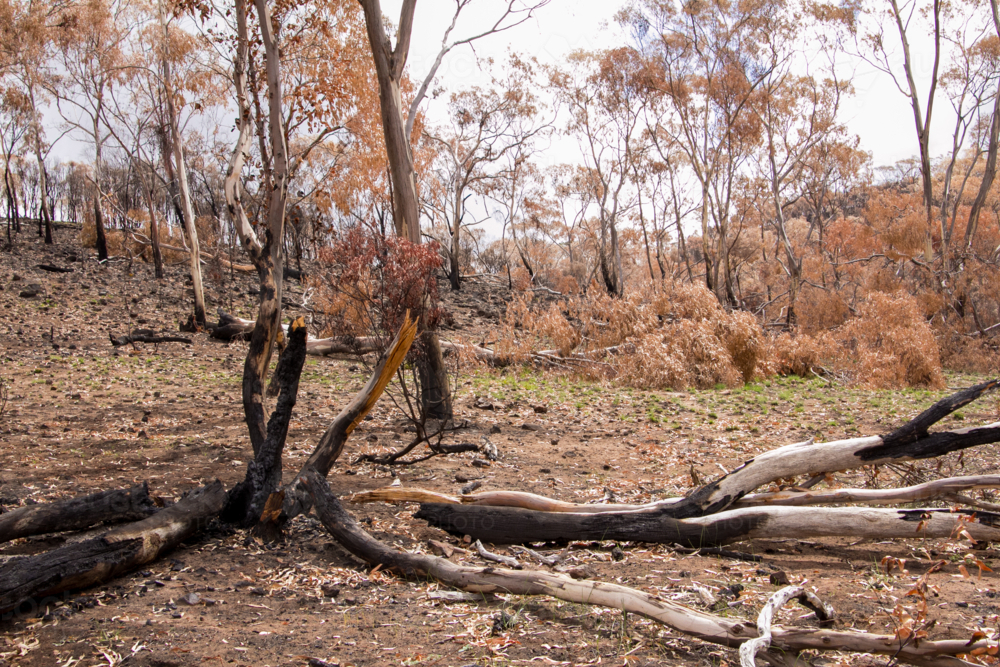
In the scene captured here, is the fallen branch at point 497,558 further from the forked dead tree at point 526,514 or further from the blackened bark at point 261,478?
the blackened bark at point 261,478

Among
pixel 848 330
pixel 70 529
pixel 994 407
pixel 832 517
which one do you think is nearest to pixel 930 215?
pixel 848 330

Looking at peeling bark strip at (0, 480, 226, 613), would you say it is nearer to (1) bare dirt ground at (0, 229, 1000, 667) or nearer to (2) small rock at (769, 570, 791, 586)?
(1) bare dirt ground at (0, 229, 1000, 667)

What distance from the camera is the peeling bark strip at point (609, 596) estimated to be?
7.55ft

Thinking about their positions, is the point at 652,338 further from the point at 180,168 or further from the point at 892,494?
the point at 180,168

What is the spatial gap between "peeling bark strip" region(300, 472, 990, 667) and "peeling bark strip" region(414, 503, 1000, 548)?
0.67 metres

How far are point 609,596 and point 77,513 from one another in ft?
10.6

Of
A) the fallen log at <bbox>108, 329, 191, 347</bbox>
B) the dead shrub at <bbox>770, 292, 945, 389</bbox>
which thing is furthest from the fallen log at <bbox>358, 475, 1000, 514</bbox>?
the fallen log at <bbox>108, 329, 191, 347</bbox>

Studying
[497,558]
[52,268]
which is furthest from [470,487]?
[52,268]

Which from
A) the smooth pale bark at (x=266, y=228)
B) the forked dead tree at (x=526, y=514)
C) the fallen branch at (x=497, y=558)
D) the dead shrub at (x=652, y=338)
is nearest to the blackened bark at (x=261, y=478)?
the forked dead tree at (x=526, y=514)

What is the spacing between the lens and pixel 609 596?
2.99m

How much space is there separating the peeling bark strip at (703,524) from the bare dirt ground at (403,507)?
145 mm

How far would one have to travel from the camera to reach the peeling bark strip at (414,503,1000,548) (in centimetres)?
376

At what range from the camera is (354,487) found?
18.1 ft

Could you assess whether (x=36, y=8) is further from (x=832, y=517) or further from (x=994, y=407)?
(x=994, y=407)
